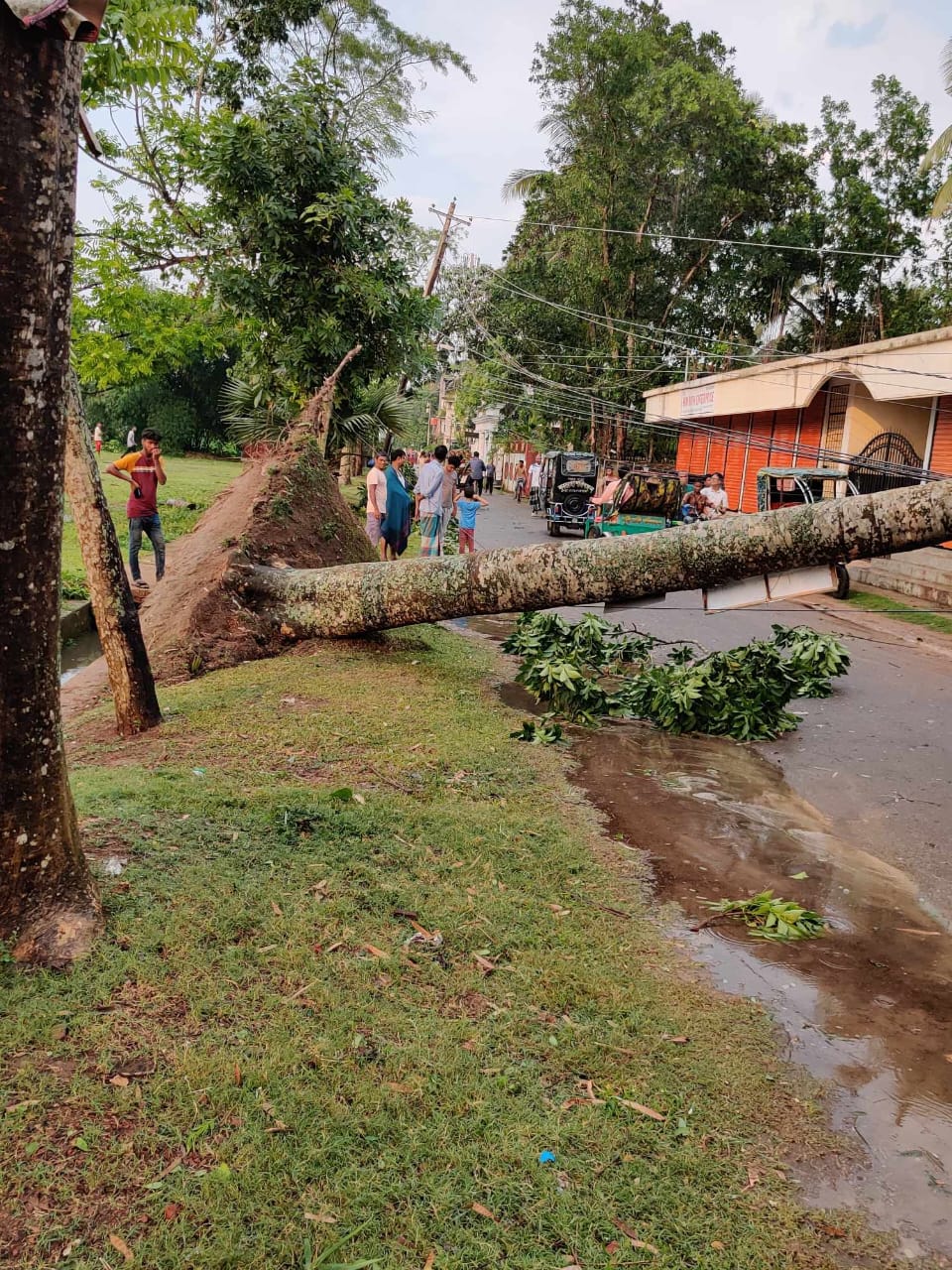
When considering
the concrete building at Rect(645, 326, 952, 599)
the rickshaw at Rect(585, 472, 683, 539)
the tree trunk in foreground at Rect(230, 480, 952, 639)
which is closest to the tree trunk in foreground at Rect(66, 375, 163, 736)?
the tree trunk in foreground at Rect(230, 480, 952, 639)

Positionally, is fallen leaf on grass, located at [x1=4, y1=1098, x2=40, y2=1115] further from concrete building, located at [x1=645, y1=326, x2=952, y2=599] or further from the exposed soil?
concrete building, located at [x1=645, y1=326, x2=952, y2=599]

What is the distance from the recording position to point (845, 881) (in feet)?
15.9

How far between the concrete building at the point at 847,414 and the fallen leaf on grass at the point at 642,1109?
9150 mm

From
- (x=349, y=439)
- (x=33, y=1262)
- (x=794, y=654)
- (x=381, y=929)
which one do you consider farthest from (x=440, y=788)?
(x=349, y=439)

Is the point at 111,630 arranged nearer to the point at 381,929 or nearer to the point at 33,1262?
the point at 381,929

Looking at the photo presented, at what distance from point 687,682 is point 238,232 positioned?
1014 centimetres

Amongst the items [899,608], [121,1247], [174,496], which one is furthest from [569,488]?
[121,1247]

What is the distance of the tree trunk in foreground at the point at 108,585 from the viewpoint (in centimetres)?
546

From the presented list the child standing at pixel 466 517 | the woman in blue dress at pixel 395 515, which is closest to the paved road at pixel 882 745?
the child standing at pixel 466 517

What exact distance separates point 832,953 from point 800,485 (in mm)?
14524

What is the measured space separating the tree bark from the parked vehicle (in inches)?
604

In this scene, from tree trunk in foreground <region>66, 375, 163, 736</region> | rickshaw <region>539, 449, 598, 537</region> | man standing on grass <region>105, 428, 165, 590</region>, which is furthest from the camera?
rickshaw <region>539, 449, 598, 537</region>

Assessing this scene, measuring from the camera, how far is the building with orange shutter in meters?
17.0

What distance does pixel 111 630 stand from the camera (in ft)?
19.6
